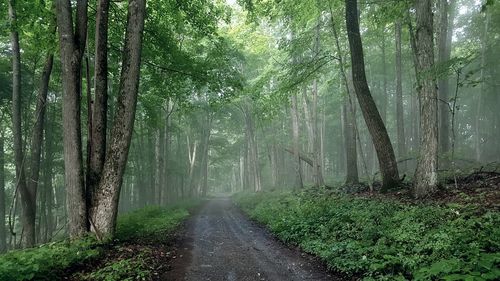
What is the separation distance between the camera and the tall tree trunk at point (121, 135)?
8.12 metres

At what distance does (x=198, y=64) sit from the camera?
13.7 meters

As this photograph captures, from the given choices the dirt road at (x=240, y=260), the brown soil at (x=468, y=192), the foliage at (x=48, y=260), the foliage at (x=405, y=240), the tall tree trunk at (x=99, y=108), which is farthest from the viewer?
the tall tree trunk at (x=99, y=108)

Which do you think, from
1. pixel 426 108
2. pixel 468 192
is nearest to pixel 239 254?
pixel 468 192

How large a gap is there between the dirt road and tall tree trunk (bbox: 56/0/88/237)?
2.55 metres

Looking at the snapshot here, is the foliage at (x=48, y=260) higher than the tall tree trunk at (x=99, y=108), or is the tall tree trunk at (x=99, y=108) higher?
the tall tree trunk at (x=99, y=108)

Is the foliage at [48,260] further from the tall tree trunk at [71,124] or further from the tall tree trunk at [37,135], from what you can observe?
the tall tree trunk at [37,135]

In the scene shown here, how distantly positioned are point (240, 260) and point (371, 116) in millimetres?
7362

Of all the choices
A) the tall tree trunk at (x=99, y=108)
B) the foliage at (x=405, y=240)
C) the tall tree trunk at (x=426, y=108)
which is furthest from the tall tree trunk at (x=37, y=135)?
the tall tree trunk at (x=426, y=108)

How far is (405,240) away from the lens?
21.9 ft

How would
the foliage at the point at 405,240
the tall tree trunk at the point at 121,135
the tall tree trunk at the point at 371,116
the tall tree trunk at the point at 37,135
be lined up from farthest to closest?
1. the tall tree trunk at the point at 371,116
2. the tall tree trunk at the point at 37,135
3. the tall tree trunk at the point at 121,135
4. the foliage at the point at 405,240

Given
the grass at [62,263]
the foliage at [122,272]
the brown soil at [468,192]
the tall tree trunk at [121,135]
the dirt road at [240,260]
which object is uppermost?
the tall tree trunk at [121,135]

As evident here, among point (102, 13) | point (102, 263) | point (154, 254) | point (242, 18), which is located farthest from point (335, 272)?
point (242, 18)

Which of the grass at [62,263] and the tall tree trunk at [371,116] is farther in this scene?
the tall tree trunk at [371,116]

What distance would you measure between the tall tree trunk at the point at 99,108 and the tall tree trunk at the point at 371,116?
8803 millimetres
